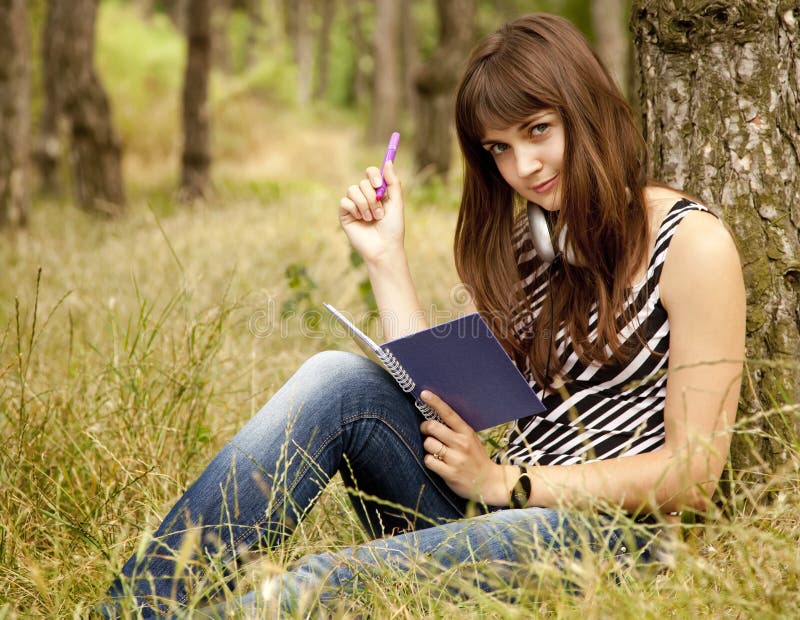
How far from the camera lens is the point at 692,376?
70.8 inches

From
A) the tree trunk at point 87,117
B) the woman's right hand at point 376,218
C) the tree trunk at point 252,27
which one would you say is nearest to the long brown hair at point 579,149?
the woman's right hand at point 376,218

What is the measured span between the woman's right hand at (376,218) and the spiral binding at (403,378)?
44 cm

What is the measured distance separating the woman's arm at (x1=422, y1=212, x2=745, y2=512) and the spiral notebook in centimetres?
18

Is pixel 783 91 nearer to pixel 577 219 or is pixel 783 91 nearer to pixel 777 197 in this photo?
pixel 777 197

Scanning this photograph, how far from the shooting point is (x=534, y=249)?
2355 mm

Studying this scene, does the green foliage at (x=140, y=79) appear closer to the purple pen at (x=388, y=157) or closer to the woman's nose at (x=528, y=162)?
the purple pen at (x=388, y=157)

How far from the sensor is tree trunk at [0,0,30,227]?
6555 mm

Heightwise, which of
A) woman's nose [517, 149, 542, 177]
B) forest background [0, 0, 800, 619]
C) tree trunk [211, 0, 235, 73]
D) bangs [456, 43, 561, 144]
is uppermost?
tree trunk [211, 0, 235, 73]

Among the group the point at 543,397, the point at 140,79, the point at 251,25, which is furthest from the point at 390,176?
the point at 251,25

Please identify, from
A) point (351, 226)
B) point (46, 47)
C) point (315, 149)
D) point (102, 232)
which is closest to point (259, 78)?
point (315, 149)

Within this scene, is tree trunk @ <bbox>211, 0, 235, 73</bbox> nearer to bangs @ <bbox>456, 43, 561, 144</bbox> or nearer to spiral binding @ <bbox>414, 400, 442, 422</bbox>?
bangs @ <bbox>456, 43, 561, 144</bbox>

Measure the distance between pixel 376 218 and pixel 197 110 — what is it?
7188 millimetres

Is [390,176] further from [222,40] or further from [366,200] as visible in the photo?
[222,40]

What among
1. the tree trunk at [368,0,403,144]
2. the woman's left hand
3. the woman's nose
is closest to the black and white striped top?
the woman's left hand
